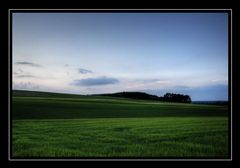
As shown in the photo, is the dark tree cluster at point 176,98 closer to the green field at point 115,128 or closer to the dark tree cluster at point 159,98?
the dark tree cluster at point 159,98

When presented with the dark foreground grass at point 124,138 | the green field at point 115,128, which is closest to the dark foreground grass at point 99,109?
the green field at point 115,128

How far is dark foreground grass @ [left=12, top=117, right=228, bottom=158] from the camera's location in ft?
13.1

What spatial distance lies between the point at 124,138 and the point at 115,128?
437 millimetres

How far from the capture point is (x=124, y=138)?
4559 millimetres

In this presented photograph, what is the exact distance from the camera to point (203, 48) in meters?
4.36

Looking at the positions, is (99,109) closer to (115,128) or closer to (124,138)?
(115,128)

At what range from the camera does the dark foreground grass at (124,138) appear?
398 cm

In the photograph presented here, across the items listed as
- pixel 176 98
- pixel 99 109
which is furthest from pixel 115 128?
pixel 176 98

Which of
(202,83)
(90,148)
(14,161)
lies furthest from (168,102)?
(14,161)

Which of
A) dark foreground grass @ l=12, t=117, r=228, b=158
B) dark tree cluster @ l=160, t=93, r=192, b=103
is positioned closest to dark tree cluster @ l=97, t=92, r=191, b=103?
dark tree cluster @ l=160, t=93, r=192, b=103

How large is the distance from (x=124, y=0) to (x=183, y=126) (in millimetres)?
2024

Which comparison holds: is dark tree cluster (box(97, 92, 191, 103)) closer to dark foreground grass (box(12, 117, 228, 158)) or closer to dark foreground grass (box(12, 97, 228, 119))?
dark foreground grass (box(12, 97, 228, 119))

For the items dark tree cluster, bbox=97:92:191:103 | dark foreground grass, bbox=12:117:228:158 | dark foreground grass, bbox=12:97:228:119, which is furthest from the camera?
dark foreground grass, bbox=12:97:228:119

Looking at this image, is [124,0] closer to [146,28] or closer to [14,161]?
[146,28]
